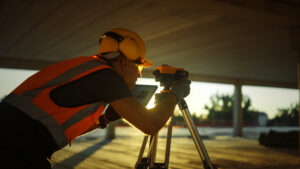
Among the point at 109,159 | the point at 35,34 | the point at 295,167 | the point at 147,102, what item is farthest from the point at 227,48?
the point at 147,102

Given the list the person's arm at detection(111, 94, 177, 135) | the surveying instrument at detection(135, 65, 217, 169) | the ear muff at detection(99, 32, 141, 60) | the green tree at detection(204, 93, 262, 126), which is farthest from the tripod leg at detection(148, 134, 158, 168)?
the green tree at detection(204, 93, 262, 126)

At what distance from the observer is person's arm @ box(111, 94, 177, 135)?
4.41 ft

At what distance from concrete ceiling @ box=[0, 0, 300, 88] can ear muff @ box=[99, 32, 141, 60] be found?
304 cm

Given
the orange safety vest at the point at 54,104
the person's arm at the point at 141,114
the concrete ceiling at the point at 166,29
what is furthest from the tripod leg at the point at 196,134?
the concrete ceiling at the point at 166,29

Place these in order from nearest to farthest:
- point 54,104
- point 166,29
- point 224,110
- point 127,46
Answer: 1. point 54,104
2. point 127,46
3. point 166,29
4. point 224,110

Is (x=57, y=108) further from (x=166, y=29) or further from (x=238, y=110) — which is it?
(x=238, y=110)

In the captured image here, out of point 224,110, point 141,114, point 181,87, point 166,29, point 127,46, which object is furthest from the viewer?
point 224,110

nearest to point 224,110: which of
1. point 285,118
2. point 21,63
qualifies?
point 285,118

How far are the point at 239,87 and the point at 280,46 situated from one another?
6.45 metres

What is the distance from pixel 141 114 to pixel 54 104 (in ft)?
1.23

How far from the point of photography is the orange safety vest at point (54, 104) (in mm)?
1276

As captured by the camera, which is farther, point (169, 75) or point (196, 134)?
point (196, 134)

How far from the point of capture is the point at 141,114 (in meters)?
1.39

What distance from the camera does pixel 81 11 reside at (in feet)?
17.5
